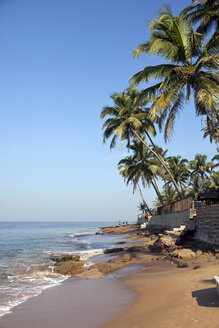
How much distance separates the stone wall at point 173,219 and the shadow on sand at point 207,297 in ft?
34.2

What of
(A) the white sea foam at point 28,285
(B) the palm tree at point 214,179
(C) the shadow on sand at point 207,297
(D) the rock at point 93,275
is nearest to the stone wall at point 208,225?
(D) the rock at point 93,275

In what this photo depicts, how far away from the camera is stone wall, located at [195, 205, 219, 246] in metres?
11.6

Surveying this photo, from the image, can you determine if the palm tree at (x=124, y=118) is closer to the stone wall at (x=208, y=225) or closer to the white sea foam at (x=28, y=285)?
the stone wall at (x=208, y=225)

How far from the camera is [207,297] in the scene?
205 inches

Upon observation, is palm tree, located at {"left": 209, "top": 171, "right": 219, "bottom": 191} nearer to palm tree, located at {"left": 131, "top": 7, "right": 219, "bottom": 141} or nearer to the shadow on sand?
palm tree, located at {"left": 131, "top": 7, "right": 219, "bottom": 141}

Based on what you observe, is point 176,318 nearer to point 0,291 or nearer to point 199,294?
point 199,294

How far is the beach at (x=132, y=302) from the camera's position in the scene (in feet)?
15.5

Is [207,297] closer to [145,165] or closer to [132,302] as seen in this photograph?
[132,302]

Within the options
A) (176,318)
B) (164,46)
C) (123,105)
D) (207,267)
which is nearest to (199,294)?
(176,318)

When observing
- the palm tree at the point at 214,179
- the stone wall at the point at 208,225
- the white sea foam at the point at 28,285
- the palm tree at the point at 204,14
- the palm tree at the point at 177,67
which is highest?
the palm tree at the point at 204,14

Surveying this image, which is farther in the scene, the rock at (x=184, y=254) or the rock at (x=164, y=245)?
the rock at (x=164, y=245)

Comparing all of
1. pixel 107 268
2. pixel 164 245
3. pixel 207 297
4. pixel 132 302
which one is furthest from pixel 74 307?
pixel 164 245

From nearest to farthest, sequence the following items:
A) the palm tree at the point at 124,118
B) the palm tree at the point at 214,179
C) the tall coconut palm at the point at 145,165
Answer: the palm tree at the point at 124,118
the tall coconut palm at the point at 145,165
the palm tree at the point at 214,179

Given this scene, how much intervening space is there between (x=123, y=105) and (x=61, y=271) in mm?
18855
